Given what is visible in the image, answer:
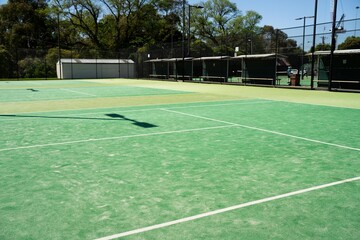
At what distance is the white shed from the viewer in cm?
4376

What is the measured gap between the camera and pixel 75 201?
398 centimetres

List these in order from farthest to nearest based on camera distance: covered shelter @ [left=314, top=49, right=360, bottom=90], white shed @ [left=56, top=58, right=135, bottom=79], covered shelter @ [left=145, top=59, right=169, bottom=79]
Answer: white shed @ [left=56, top=58, right=135, bottom=79] < covered shelter @ [left=145, top=59, right=169, bottom=79] < covered shelter @ [left=314, top=49, right=360, bottom=90]

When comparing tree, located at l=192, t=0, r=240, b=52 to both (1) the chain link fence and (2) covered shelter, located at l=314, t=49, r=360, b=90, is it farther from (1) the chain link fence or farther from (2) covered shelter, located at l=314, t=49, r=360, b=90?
(2) covered shelter, located at l=314, t=49, r=360, b=90

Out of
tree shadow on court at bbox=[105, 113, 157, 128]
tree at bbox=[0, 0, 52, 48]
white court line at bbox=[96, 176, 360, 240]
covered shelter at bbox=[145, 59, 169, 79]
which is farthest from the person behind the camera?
tree at bbox=[0, 0, 52, 48]

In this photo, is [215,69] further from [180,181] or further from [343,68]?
Result: [180,181]

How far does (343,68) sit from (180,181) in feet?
68.4

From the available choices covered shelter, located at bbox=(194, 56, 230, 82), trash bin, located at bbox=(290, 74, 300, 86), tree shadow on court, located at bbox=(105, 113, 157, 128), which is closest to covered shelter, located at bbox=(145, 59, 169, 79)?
covered shelter, located at bbox=(194, 56, 230, 82)

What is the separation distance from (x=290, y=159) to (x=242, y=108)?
725cm

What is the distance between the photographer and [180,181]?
464cm

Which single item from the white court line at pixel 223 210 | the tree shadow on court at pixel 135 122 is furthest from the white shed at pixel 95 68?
the white court line at pixel 223 210

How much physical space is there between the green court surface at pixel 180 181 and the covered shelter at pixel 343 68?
47.8ft

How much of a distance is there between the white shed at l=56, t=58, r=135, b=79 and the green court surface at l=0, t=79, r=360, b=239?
36.2 meters

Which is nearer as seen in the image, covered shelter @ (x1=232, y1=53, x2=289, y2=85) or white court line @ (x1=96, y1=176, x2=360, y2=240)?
white court line @ (x1=96, y1=176, x2=360, y2=240)

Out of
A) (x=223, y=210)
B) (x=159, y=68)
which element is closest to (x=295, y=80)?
(x=159, y=68)
